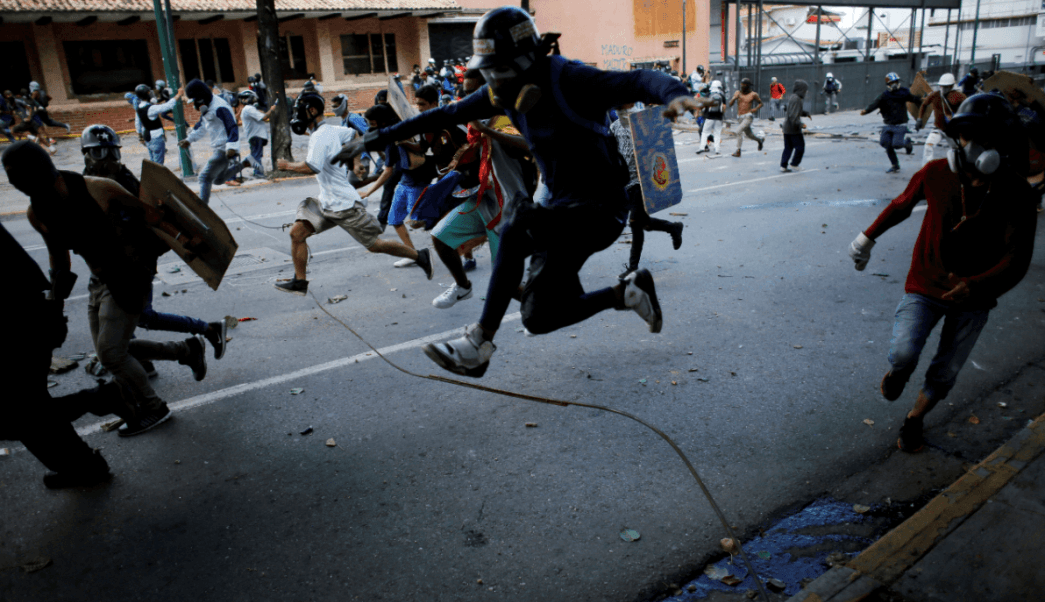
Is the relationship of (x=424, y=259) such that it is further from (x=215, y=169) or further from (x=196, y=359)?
(x=215, y=169)

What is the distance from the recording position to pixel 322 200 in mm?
6559

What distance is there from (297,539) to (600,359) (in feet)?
8.68

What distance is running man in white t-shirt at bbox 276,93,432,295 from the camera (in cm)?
630

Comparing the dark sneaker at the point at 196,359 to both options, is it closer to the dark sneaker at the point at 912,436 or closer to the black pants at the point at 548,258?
the black pants at the point at 548,258

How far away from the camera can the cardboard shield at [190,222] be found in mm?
4188

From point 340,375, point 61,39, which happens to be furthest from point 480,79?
point 61,39

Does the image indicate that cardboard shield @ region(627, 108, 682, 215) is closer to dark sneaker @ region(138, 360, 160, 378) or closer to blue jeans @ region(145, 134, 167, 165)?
dark sneaker @ region(138, 360, 160, 378)

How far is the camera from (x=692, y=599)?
9.59 feet

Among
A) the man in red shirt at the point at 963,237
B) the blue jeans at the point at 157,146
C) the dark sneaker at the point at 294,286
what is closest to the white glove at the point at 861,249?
the man in red shirt at the point at 963,237

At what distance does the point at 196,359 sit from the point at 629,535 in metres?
3.23

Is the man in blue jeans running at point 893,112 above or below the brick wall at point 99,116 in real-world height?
below

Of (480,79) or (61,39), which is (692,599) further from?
(61,39)

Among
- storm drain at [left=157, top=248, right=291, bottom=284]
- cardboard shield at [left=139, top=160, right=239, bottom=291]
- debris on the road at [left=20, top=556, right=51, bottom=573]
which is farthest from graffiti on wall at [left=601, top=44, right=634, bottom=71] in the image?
debris on the road at [left=20, top=556, right=51, bottom=573]

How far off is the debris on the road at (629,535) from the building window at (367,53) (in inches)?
1251
